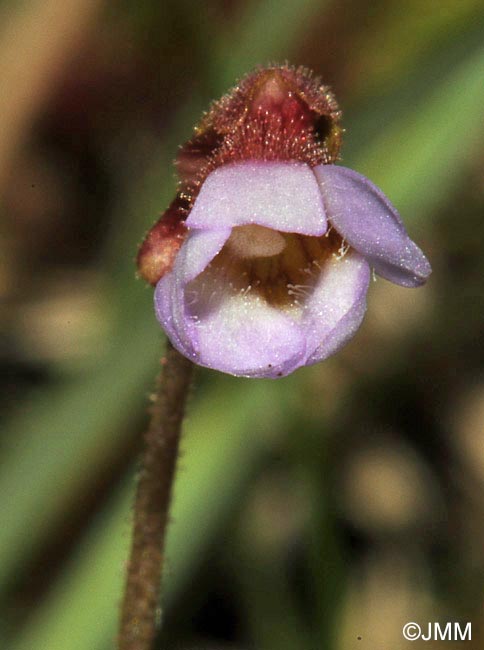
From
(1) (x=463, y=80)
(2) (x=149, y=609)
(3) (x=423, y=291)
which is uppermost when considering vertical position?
(1) (x=463, y=80)

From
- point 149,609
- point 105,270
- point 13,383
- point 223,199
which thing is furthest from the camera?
point 105,270

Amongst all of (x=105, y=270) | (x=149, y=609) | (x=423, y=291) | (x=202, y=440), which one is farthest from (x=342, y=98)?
(x=149, y=609)

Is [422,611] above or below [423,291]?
below

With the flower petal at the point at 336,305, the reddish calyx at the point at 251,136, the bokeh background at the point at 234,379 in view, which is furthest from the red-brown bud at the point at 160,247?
the bokeh background at the point at 234,379

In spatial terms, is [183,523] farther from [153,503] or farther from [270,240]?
[270,240]

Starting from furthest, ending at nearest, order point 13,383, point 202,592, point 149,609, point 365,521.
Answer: point 13,383, point 365,521, point 202,592, point 149,609

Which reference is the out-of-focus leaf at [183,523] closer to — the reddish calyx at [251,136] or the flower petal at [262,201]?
the reddish calyx at [251,136]

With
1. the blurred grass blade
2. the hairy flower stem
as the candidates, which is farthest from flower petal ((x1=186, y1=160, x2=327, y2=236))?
the blurred grass blade

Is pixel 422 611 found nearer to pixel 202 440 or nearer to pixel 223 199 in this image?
pixel 202 440

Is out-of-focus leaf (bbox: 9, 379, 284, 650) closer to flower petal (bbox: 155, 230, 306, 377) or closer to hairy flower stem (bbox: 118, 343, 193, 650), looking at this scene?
hairy flower stem (bbox: 118, 343, 193, 650)
